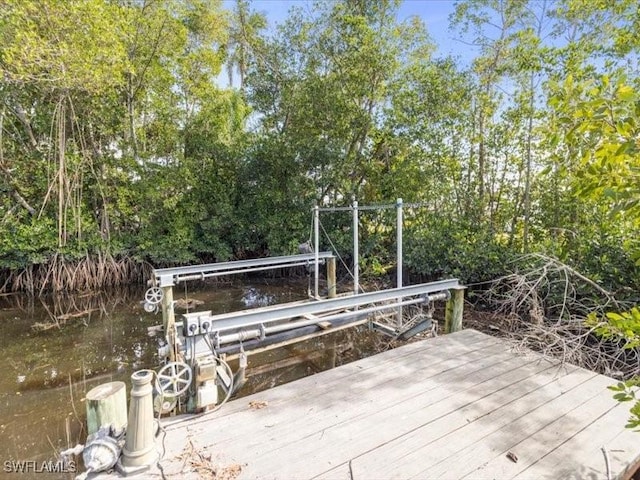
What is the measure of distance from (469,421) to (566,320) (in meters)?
1.94

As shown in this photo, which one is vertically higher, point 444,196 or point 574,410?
point 444,196

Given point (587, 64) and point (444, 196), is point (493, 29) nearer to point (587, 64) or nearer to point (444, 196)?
point (587, 64)

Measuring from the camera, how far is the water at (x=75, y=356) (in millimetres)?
2988

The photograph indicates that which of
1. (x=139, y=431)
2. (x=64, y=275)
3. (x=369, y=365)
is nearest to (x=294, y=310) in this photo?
(x=369, y=365)

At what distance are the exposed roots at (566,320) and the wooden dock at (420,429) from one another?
0.32 meters

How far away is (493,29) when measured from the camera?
5781mm

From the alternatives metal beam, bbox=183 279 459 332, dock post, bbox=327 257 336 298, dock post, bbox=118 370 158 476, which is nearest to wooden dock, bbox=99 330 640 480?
dock post, bbox=118 370 158 476

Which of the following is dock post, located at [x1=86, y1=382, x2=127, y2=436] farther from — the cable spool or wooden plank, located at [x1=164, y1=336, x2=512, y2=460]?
wooden plank, located at [x1=164, y1=336, x2=512, y2=460]

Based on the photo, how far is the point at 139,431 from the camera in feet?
5.40

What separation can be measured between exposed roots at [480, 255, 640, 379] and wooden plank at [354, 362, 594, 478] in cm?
33

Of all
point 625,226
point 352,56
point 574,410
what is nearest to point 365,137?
point 352,56

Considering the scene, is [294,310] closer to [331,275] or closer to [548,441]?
[548,441]

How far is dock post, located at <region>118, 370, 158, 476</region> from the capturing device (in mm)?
1614

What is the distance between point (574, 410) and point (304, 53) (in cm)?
786
